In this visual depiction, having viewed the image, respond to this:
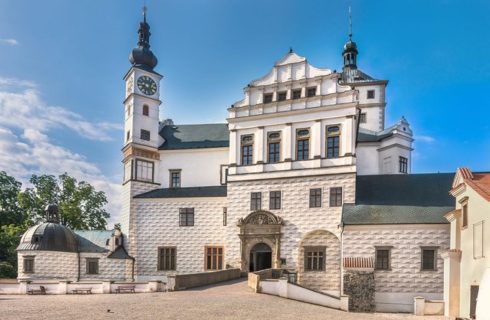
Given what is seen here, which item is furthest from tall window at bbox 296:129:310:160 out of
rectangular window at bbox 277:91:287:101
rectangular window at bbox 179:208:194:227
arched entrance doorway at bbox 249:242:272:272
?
rectangular window at bbox 179:208:194:227

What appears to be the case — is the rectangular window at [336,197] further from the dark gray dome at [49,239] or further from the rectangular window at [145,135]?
the dark gray dome at [49,239]

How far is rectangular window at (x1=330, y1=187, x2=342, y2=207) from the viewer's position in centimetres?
2835

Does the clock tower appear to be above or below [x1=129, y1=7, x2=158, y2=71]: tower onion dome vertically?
below

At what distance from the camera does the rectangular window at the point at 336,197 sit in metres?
28.4

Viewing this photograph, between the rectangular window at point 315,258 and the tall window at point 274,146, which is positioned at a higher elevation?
the tall window at point 274,146

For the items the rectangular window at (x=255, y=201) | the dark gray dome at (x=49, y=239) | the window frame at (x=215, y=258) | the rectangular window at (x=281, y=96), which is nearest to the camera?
the rectangular window at (x=255, y=201)

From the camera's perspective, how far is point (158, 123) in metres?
36.4

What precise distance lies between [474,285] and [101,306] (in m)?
13.6

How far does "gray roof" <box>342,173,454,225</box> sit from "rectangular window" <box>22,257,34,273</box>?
2103cm

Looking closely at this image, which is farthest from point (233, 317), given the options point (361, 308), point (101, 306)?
point (361, 308)

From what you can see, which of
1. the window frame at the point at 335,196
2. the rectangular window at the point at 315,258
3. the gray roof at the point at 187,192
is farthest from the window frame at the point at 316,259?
the gray roof at the point at 187,192

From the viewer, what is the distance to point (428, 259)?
82.2ft

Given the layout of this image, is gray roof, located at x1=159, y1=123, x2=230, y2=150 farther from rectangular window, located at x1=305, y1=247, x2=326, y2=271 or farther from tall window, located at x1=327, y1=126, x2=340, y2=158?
rectangular window, located at x1=305, y1=247, x2=326, y2=271

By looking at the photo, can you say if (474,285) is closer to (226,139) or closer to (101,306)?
(101,306)
